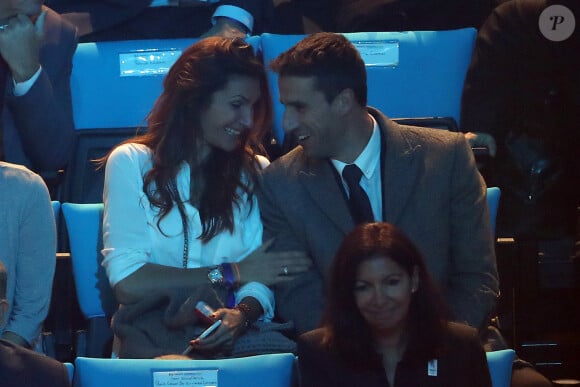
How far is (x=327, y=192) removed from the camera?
346cm

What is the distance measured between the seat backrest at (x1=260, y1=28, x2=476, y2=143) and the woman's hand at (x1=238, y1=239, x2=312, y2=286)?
104 centimetres

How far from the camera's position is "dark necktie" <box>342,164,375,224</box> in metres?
3.45

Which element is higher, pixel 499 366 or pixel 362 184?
pixel 362 184

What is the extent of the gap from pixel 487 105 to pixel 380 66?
0.43 m

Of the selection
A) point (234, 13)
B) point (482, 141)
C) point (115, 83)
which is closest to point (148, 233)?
point (115, 83)

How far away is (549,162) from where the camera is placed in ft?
13.5

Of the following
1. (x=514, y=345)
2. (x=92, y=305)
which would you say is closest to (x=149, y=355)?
(x=92, y=305)

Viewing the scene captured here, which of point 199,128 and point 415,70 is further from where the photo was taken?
point 415,70

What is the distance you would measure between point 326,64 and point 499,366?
3.72ft

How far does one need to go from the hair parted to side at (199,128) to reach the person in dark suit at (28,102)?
380 millimetres

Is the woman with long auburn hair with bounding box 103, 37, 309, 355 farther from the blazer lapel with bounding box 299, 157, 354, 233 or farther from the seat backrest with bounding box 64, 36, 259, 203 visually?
the seat backrest with bounding box 64, 36, 259, 203

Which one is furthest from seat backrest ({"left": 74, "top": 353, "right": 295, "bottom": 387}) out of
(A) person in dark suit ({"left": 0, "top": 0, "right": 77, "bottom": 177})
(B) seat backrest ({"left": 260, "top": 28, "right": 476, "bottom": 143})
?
(B) seat backrest ({"left": 260, "top": 28, "right": 476, "bottom": 143})

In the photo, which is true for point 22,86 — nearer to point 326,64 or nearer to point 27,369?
point 326,64

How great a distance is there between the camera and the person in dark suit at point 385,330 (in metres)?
2.92
